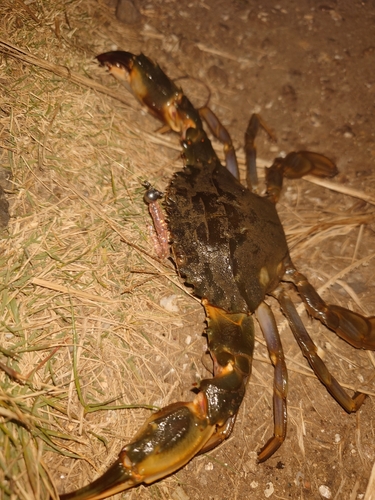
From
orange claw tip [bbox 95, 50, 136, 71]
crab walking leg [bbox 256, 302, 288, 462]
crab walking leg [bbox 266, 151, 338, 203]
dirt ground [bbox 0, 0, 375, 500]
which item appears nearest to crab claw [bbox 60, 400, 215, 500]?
dirt ground [bbox 0, 0, 375, 500]

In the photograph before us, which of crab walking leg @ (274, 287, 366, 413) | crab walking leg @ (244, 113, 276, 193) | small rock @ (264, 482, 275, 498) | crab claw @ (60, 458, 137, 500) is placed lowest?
small rock @ (264, 482, 275, 498)

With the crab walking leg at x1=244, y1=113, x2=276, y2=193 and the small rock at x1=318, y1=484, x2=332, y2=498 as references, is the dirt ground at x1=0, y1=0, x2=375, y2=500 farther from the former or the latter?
the crab walking leg at x1=244, y1=113, x2=276, y2=193

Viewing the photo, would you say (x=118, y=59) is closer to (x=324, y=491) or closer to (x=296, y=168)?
(x=296, y=168)

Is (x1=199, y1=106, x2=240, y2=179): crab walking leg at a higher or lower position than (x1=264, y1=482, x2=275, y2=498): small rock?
higher

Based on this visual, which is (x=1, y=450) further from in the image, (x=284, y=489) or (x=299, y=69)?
(x=299, y=69)

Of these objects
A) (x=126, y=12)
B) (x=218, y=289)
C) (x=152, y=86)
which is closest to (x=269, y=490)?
(x=218, y=289)
